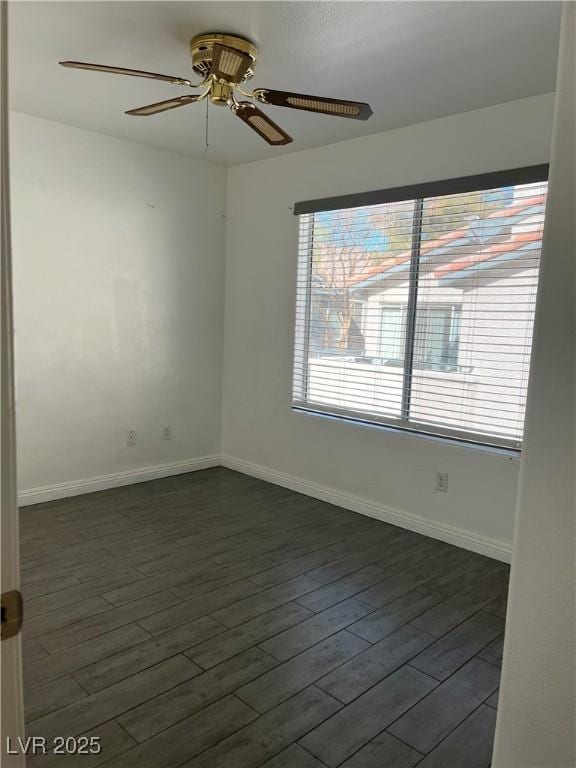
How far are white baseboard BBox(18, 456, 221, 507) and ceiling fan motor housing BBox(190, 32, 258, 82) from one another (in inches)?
115

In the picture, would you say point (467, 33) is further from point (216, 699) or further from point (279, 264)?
point (216, 699)

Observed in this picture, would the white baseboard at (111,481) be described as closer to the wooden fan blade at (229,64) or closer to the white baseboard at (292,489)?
the white baseboard at (292,489)

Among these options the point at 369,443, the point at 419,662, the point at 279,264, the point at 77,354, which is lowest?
the point at 419,662

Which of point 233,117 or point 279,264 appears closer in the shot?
point 233,117

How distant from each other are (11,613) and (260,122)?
2293 mm

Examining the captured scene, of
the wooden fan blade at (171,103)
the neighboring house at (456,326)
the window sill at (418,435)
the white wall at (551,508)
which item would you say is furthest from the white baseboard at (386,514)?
the wooden fan blade at (171,103)

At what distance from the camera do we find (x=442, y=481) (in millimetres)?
3527

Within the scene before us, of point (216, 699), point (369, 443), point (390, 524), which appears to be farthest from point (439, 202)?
point (216, 699)

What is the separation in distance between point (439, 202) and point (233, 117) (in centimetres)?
138

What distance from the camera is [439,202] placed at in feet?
11.3

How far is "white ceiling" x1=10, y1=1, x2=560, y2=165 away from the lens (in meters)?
2.21

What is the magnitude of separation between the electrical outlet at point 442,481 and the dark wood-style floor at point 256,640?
0.34 metres

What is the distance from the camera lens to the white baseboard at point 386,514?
3.33 metres

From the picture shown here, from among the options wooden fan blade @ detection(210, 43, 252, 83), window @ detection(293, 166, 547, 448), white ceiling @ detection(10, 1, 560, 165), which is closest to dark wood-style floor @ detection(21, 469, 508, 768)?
window @ detection(293, 166, 547, 448)
